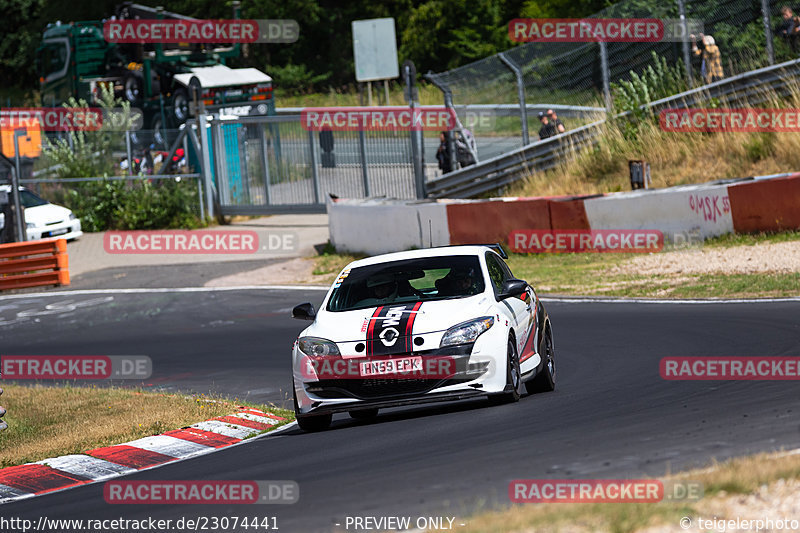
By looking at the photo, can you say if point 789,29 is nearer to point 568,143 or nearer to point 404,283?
point 568,143

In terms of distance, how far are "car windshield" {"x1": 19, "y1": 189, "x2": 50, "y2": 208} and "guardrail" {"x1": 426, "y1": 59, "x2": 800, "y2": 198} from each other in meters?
9.98

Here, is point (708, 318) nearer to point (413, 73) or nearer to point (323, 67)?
Answer: point (413, 73)

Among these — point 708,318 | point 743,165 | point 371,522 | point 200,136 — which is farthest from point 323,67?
point 371,522

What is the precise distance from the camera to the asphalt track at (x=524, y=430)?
21.7ft

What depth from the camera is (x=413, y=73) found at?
25547 mm

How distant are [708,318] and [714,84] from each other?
10.4 meters

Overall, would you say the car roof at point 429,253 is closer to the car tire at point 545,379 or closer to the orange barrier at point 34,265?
the car tire at point 545,379

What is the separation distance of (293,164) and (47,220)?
241 inches

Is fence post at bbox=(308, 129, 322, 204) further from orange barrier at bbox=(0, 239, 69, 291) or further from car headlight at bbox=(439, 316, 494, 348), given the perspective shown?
car headlight at bbox=(439, 316, 494, 348)

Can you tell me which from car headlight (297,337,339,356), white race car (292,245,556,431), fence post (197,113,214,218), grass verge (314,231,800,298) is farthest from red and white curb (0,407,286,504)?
fence post (197,113,214,218)

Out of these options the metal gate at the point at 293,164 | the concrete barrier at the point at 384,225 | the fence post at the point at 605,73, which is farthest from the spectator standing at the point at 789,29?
the metal gate at the point at 293,164

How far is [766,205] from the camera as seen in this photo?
1928cm

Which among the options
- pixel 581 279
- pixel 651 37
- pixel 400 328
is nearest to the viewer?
pixel 400 328

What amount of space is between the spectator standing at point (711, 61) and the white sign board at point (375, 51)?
11.8 m
